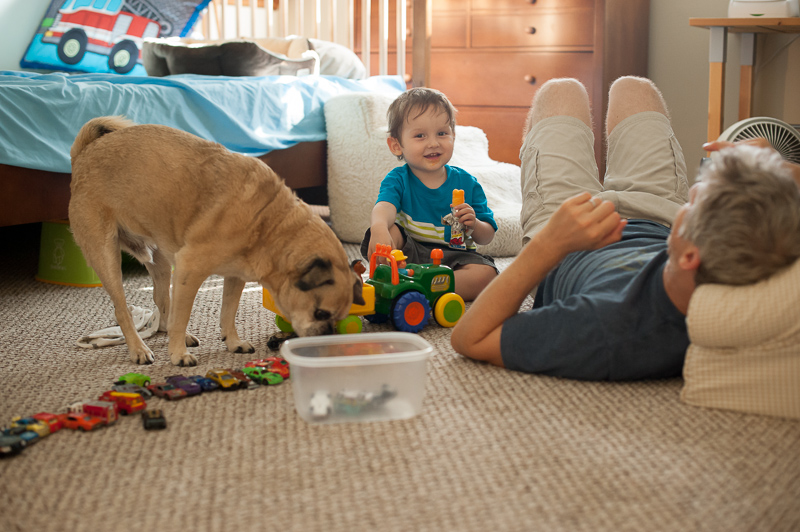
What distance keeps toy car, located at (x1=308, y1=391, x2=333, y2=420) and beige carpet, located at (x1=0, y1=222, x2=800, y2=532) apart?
25mm

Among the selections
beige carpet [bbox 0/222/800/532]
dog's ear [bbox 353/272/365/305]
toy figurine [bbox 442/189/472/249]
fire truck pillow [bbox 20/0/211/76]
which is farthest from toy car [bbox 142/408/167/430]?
fire truck pillow [bbox 20/0/211/76]

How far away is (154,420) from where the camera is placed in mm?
1145

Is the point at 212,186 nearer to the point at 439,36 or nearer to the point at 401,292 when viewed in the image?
the point at 401,292

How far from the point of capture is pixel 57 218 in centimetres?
218

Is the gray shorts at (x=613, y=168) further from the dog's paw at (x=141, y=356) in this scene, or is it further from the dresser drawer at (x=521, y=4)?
the dresser drawer at (x=521, y=4)

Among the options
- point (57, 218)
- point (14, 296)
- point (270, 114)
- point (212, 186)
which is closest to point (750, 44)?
point (270, 114)

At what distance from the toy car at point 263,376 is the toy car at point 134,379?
20 centimetres

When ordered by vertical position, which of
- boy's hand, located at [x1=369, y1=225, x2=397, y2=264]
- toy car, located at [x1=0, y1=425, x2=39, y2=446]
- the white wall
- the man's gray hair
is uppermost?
the white wall

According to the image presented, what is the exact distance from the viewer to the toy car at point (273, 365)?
141cm

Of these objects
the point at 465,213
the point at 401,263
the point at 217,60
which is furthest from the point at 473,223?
the point at 217,60

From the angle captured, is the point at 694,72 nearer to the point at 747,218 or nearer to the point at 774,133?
the point at 774,133

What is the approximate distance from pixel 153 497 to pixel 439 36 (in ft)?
12.4

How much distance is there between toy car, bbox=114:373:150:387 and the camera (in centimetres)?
134

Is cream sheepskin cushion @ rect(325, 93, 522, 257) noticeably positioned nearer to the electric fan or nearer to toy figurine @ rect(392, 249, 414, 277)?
the electric fan
